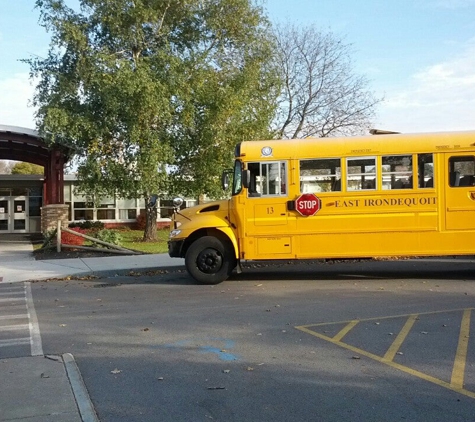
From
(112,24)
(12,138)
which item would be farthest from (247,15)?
(12,138)

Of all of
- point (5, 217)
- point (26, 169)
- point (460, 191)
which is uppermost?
point (26, 169)

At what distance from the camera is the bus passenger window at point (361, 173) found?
38.5 ft

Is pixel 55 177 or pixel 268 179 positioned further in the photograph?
pixel 55 177

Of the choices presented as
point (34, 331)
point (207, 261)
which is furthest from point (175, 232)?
point (34, 331)

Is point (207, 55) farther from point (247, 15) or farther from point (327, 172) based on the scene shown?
point (327, 172)

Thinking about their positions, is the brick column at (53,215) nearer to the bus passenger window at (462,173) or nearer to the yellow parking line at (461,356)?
the bus passenger window at (462,173)

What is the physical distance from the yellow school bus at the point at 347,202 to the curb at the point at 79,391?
5.94 m

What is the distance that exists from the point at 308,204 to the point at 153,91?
1047 centimetres

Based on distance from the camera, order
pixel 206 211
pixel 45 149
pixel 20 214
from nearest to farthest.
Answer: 1. pixel 206 211
2. pixel 45 149
3. pixel 20 214

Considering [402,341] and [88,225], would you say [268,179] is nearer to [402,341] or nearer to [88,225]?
[402,341]

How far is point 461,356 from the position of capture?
20.4ft

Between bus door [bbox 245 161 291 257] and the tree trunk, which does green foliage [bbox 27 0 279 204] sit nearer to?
the tree trunk

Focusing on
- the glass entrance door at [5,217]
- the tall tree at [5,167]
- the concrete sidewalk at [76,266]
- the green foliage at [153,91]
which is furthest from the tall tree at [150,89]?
the tall tree at [5,167]

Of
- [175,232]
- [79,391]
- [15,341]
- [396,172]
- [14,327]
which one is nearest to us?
[79,391]
